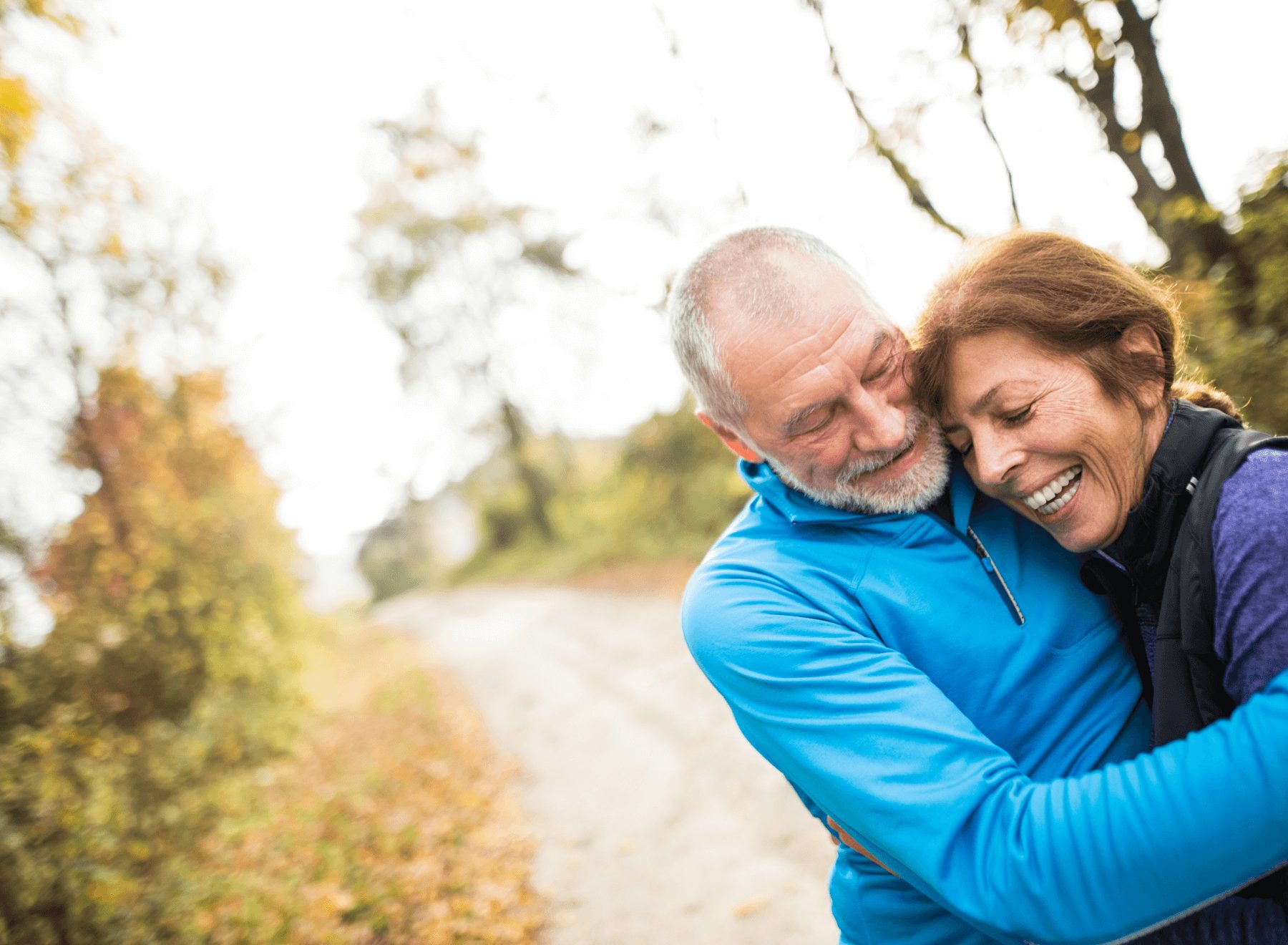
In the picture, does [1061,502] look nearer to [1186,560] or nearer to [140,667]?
[1186,560]

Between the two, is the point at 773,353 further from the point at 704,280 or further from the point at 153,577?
the point at 153,577

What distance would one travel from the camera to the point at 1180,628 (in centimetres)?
138

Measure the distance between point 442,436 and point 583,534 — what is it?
7.34 m

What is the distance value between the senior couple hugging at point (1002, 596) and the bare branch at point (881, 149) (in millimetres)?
6170

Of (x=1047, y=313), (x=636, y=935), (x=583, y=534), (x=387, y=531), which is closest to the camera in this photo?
(x=1047, y=313)

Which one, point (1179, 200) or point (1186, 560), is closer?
point (1186, 560)

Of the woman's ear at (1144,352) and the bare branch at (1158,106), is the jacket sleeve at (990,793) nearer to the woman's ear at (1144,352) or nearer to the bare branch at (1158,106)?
the woman's ear at (1144,352)

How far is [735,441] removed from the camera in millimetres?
2234

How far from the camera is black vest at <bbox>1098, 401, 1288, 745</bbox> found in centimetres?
132

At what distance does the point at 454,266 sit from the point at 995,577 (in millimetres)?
22648

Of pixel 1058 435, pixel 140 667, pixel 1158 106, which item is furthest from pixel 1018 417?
pixel 140 667

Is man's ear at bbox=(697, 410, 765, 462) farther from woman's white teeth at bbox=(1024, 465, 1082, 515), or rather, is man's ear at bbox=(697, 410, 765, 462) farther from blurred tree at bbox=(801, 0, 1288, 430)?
blurred tree at bbox=(801, 0, 1288, 430)

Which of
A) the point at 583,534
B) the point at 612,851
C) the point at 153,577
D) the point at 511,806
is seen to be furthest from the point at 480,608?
the point at 612,851

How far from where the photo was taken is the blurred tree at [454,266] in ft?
66.9
